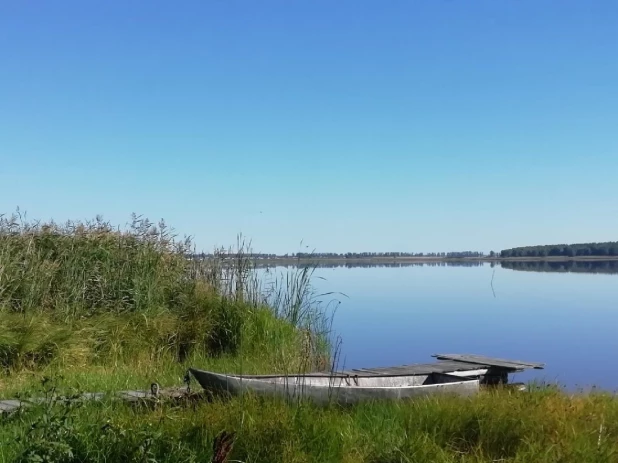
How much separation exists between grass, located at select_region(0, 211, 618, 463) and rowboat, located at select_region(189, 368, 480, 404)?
0.19 metres

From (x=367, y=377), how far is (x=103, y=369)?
330 centimetres

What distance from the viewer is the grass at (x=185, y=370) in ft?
15.5

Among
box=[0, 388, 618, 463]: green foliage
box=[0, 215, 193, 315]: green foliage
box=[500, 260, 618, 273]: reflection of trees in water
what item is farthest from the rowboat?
box=[500, 260, 618, 273]: reflection of trees in water

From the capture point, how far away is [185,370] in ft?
28.5

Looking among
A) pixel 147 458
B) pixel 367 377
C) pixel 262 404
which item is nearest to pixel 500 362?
pixel 367 377

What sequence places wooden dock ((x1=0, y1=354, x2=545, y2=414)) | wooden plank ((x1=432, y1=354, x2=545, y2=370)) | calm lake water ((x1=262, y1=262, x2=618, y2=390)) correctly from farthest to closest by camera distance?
1. calm lake water ((x1=262, y1=262, x2=618, y2=390))
2. wooden plank ((x1=432, y1=354, x2=545, y2=370))
3. wooden dock ((x1=0, y1=354, x2=545, y2=414))

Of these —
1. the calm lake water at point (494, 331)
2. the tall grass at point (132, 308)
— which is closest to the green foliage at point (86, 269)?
the tall grass at point (132, 308)

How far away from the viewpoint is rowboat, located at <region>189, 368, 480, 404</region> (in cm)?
593

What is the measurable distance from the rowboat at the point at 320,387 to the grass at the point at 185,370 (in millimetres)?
188

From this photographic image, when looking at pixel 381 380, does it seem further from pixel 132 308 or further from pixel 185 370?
pixel 132 308

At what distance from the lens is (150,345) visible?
31.7 ft

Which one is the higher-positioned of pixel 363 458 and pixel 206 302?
pixel 206 302

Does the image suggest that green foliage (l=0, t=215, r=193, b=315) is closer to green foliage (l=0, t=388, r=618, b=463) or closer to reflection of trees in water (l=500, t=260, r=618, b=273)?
green foliage (l=0, t=388, r=618, b=463)

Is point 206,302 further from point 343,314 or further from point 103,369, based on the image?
point 343,314
